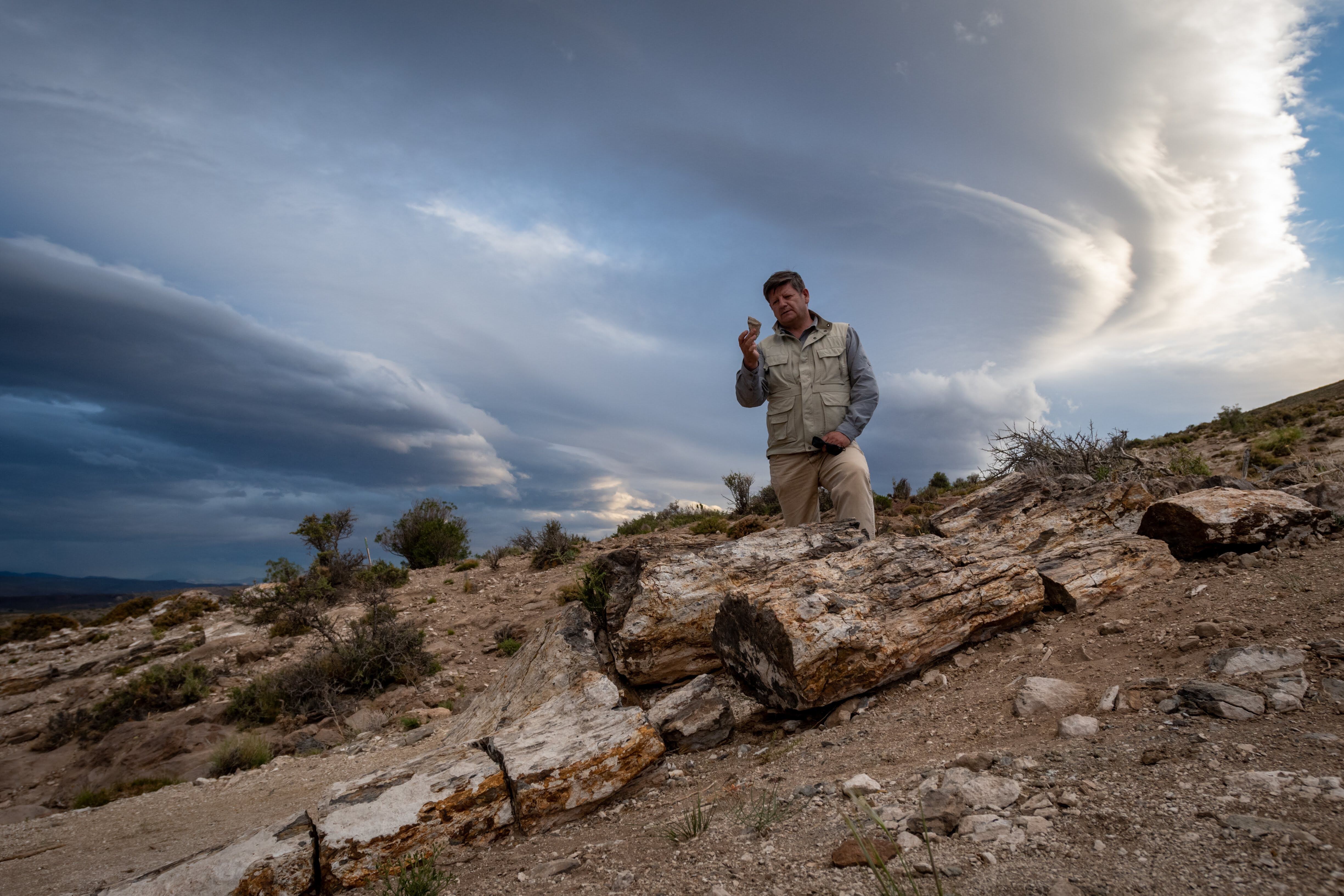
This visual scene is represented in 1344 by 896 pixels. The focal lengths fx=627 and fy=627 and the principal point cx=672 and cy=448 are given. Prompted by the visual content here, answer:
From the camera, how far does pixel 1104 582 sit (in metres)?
4.84

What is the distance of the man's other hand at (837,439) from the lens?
5398 millimetres

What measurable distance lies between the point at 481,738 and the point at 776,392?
377cm

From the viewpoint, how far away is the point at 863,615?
14.2 feet

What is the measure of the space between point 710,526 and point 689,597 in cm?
956

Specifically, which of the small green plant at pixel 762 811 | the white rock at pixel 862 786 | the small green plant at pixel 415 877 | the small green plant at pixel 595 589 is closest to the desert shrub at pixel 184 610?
the small green plant at pixel 595 589

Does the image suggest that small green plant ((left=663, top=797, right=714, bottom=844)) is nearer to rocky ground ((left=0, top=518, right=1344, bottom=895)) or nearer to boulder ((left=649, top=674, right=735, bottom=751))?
rocky ground ((left=0, top=518, right=1344, bottom=895))

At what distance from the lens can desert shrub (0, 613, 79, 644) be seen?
1952 cm

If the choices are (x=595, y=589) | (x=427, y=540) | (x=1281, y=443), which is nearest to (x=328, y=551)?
(x=427, y=540)

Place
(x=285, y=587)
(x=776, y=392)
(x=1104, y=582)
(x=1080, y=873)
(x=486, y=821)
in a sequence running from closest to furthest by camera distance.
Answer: (x=1080, y=873) → (x=486, y=821) → (x=1104, y=582) → (x=776, y=392) → (x=285, y=587)

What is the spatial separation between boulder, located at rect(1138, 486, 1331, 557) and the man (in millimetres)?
2451

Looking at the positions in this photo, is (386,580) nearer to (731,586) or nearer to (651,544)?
(651,544)

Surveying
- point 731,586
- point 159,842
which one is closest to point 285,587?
point 159,842

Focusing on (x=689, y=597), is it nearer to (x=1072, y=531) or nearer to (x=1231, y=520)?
(x=1072, y=531)

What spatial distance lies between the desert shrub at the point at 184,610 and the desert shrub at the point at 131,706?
21.4 ft
